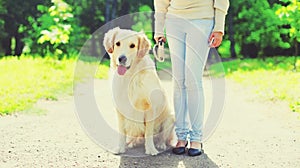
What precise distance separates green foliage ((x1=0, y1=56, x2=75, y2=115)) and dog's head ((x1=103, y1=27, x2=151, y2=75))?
243cm

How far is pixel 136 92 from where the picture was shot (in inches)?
162

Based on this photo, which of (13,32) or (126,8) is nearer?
(13,32)

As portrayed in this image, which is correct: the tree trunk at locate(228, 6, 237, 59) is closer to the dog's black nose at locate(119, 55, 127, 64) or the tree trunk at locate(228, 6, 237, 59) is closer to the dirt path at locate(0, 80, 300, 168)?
the dirt path at locate(0, 80, 300, 168)

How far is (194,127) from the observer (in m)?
4.25

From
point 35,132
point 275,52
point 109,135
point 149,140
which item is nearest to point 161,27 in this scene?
point 149,140

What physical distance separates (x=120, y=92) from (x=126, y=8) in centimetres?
1021

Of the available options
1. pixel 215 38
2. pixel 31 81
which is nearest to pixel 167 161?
pixel 215 38

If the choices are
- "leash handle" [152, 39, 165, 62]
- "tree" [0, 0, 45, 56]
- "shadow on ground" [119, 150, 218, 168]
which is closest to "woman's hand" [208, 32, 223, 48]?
"leash handle" [152, 39, 165, 62]

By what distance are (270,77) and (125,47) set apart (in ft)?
19.4

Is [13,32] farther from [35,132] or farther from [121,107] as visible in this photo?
[121,107]

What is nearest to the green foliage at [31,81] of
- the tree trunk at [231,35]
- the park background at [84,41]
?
the park background at [84,41]

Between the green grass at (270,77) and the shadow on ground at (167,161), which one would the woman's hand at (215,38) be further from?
the green grass at (270,77)

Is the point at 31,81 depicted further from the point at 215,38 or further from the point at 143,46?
the point at 215,38

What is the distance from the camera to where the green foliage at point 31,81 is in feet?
21.2
